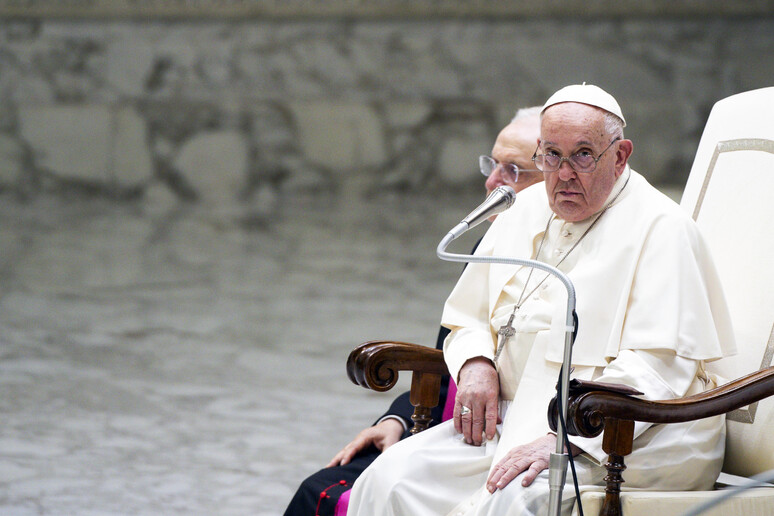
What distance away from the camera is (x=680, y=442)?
8.28 feet

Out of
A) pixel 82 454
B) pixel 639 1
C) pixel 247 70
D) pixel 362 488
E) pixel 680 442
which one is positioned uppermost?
pixel 639 1

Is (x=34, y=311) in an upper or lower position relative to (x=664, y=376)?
lower

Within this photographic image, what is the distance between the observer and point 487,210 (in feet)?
7.42

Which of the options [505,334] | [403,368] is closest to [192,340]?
[403,368]

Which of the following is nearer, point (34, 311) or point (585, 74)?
point (34, 311)

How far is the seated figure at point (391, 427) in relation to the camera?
2.96 meters

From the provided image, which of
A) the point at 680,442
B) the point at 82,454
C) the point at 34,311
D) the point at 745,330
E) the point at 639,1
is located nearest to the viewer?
the point at 680,442

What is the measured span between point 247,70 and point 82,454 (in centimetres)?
727

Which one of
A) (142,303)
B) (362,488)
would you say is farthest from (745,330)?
(142,303)

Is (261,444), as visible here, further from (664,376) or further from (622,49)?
(622,49)

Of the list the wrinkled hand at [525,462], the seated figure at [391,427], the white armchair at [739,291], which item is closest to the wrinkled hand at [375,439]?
the seated figure at [391,427]

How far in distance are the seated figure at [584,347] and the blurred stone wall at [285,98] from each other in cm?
842

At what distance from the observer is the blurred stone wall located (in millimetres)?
11148

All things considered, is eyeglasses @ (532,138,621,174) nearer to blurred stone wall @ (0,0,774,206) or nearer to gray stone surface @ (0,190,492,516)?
gray stone surface @ (0,190,492,516)
